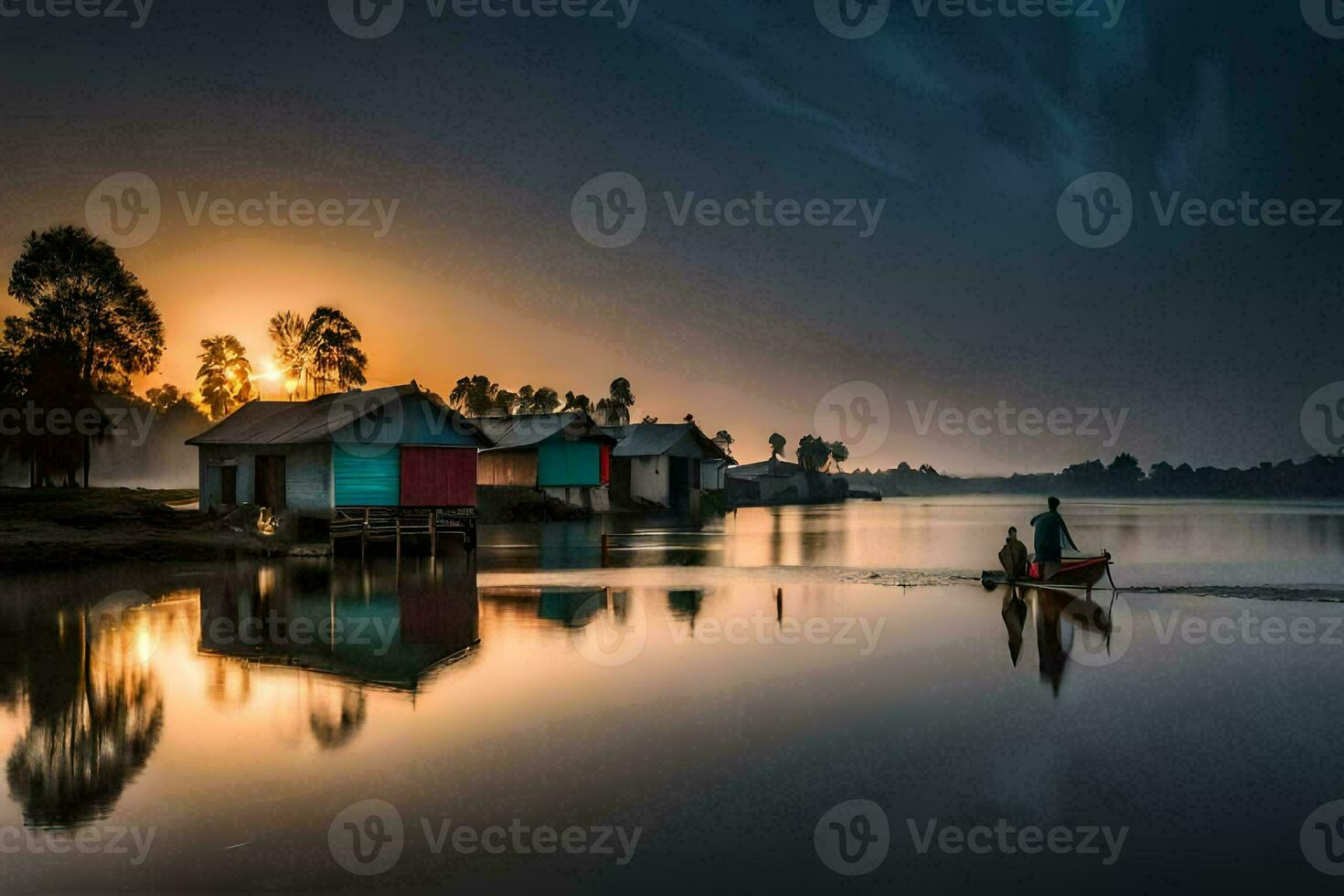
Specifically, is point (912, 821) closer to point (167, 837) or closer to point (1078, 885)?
point (1078, 885)

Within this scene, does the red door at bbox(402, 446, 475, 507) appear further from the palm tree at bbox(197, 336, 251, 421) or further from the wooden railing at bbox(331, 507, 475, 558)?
the palm tree at bbox(197, 336, 251, 421)

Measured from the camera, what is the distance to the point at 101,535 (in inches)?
1372

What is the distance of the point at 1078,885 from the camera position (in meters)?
7.62

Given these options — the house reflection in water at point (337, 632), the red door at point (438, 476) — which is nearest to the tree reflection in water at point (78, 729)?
the house reflection in water at point (337, 632)

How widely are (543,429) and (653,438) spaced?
11543mm

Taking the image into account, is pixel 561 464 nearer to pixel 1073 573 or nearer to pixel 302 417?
pixel 302 417

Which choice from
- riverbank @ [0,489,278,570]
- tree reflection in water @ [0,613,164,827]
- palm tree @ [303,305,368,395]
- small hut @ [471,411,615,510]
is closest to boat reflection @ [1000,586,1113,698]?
tree reflection in water @ [0,613,164,827]

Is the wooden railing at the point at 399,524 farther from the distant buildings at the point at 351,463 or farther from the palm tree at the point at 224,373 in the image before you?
the palm tree at the point at 224,373

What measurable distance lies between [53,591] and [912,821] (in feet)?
76.6

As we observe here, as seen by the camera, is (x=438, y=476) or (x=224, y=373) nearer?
(x=438, y=476)

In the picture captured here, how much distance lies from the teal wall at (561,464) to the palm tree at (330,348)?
3518cm

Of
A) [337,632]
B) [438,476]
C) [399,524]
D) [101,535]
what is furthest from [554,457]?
[337,632]

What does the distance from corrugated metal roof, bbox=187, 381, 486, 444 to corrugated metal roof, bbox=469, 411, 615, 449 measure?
21.5 meters

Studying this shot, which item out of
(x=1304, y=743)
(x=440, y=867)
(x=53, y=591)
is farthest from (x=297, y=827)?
(x=53, y=591)
